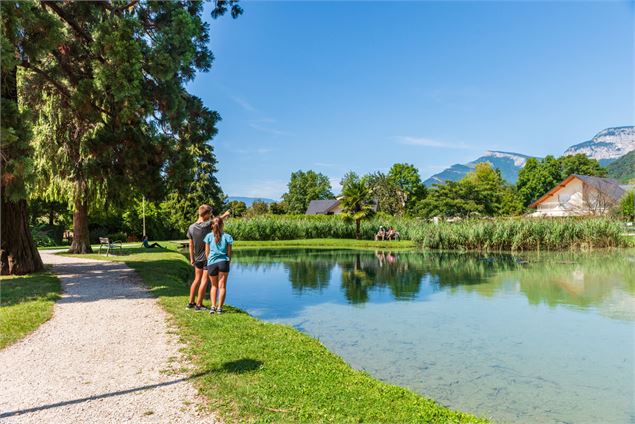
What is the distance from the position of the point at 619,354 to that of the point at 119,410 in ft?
27.1

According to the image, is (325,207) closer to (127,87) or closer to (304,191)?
(304,191)

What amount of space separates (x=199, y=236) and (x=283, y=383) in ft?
13.7

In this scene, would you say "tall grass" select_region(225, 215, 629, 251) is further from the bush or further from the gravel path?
the gravel path

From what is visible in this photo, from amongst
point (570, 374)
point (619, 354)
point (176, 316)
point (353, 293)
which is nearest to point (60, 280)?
point (176, 316)

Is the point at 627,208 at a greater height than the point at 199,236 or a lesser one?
greater

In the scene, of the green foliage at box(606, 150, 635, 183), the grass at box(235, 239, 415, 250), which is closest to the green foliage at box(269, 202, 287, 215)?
the grass at box(235, 239, 415, 250)

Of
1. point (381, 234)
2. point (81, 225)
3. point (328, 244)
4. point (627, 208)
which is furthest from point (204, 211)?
point (627, 208)

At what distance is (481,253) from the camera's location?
28.8 meters

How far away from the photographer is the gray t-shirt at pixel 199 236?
335 inches

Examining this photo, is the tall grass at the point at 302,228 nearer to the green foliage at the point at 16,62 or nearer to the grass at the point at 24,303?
the grass at the point at 24,303

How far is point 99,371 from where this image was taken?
549cm

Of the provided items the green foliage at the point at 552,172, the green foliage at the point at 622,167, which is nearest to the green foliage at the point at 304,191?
the green foliage at the point at 552,172

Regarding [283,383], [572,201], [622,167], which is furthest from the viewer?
[622,167]

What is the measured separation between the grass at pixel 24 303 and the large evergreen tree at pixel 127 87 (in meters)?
4.13
